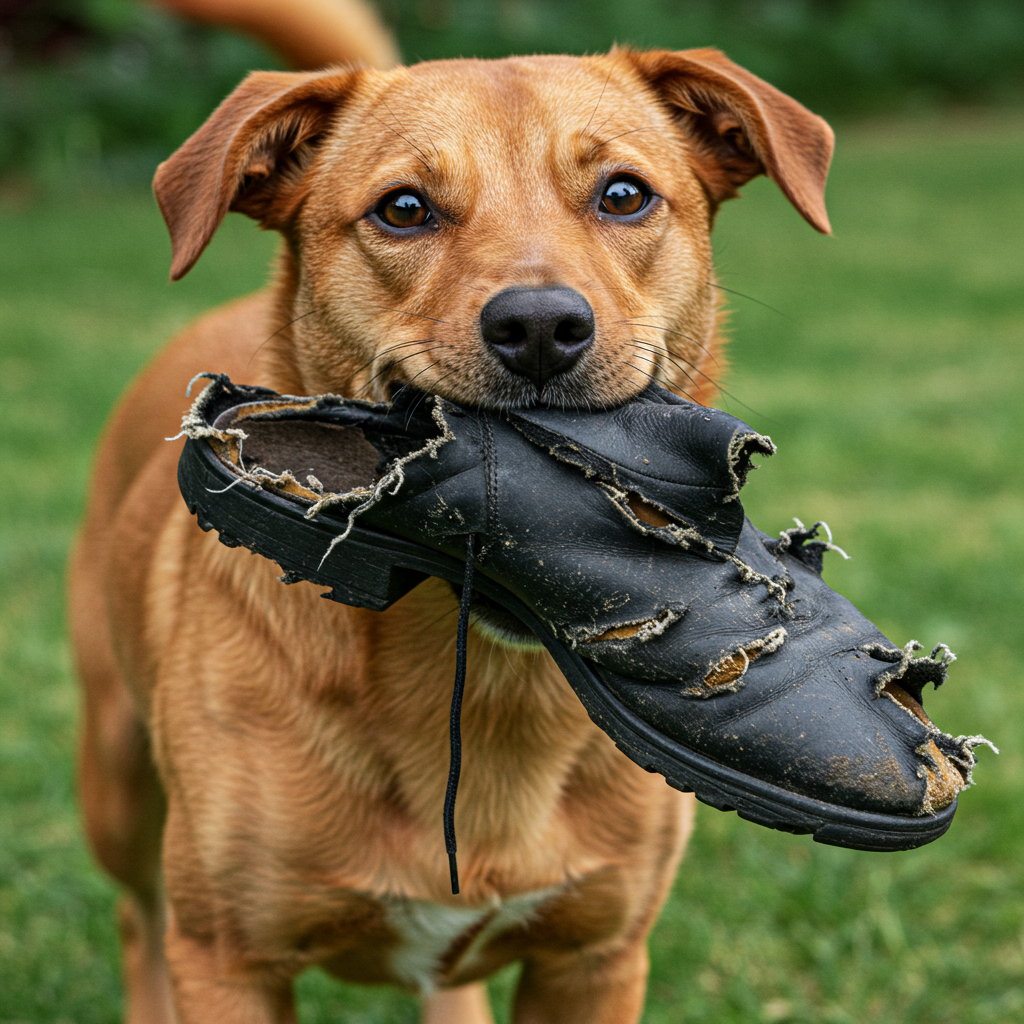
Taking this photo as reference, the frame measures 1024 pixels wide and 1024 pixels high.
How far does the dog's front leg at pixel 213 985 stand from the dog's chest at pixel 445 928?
10.4 inches

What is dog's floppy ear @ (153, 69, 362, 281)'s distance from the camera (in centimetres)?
253

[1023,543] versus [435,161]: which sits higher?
[435,161]

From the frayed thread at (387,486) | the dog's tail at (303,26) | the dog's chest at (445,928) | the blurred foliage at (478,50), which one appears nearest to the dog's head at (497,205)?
the frayed thread at (387,486)

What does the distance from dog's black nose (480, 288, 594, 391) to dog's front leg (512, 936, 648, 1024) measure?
1274mm

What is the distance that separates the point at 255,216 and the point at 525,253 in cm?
79

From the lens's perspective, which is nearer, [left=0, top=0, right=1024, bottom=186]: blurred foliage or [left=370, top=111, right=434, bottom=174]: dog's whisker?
[left=370, top=111, right=434, bottom=174]: dog's whisker

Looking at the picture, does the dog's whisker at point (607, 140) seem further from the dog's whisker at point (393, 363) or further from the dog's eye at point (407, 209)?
the dog's whisker at point (393, 363)

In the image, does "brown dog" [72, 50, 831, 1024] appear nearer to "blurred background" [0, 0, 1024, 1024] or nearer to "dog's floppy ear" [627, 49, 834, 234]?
"dog's floppy ear" [627, 49, 834, 234]

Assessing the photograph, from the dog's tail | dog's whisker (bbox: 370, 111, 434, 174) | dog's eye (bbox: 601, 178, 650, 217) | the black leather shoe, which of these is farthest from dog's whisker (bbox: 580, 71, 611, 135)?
the dog's tail

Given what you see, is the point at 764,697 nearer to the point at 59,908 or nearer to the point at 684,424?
the point at 684,424

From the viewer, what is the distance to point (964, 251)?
13.9m

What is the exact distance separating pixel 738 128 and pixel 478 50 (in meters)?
18.1

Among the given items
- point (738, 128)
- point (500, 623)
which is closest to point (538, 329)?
point (500, 623)

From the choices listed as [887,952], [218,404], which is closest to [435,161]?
[218,404]
